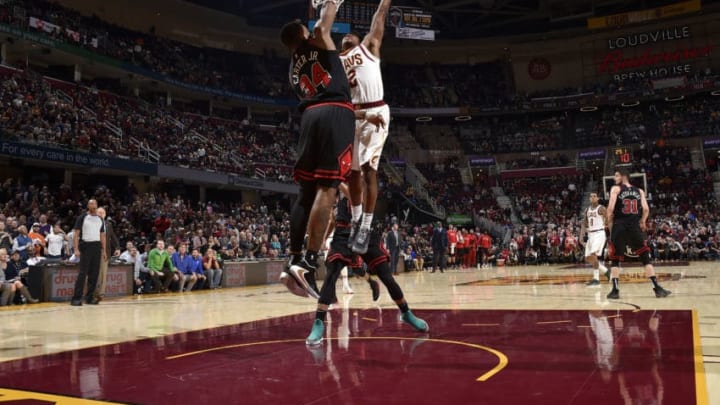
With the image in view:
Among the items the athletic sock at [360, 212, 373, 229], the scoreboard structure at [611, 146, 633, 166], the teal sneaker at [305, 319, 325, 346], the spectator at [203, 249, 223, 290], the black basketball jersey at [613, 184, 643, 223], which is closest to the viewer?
the teal sneaker at [305, 319, 325, 346]

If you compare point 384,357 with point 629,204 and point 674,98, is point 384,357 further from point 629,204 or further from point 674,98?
point 674,98

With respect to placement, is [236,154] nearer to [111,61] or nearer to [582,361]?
[111,61]

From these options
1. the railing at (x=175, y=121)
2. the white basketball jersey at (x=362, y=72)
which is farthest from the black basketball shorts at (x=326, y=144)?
the railing at (x=175, y=121)

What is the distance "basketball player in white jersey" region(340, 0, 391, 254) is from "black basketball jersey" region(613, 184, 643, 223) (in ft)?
16.0

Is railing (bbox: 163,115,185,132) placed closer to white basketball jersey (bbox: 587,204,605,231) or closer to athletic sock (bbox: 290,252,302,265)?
white basketball jersey (bbox: 587,204,605,231)

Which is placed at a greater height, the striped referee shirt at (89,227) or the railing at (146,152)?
the railing at (146,152)

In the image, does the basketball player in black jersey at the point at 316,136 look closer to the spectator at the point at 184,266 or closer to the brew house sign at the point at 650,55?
the spectator at the point at 184,266

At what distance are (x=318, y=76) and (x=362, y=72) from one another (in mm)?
909

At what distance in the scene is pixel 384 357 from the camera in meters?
3.77

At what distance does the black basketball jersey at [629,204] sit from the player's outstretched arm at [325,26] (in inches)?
231

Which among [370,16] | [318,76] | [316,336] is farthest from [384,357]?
[370,16]

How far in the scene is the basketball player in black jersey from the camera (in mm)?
3840

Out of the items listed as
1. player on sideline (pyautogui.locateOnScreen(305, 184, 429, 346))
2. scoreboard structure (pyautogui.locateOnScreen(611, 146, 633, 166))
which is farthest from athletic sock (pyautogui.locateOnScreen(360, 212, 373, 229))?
scoreboard structure (pyautogui.locateOnScreen(611, 146, 633, 166))

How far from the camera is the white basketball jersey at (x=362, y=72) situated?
15.8 feet
